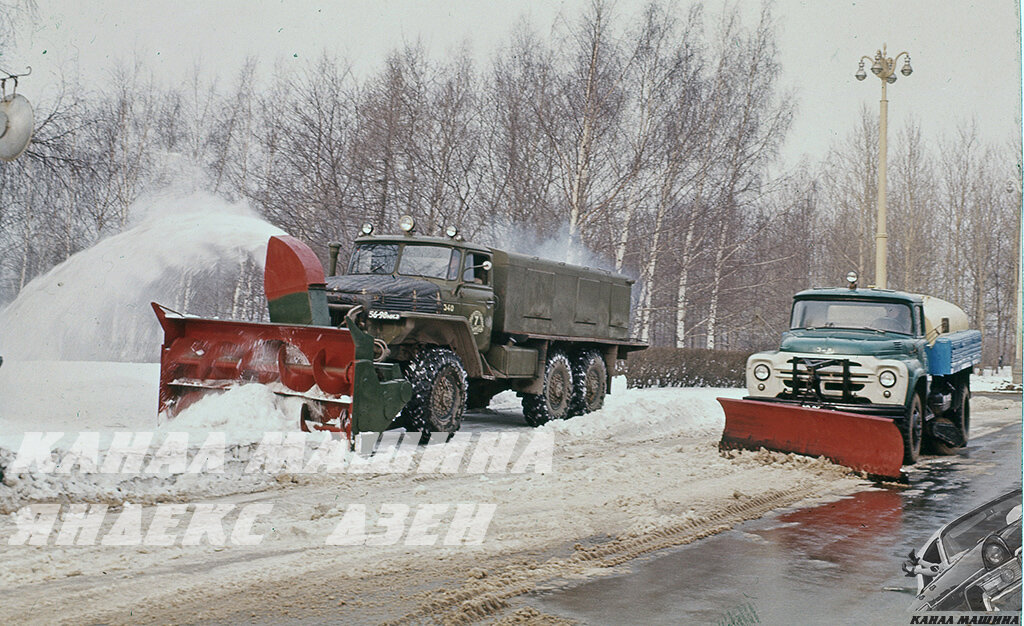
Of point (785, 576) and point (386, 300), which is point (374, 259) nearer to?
point (386, 300)

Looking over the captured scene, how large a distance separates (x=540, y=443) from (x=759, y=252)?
32.3ft

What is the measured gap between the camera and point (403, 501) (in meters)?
6.81

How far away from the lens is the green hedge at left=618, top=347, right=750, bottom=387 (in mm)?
20398

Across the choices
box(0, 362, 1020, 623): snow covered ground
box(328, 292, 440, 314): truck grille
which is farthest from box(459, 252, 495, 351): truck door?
box(0, 362, 1020, 623): snow covered ground

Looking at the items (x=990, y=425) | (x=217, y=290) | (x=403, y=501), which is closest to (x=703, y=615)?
(x=403, y=501)

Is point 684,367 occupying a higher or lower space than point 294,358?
higher

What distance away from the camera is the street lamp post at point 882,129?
22.9 ft

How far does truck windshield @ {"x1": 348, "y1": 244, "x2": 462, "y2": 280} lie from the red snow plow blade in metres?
3.76

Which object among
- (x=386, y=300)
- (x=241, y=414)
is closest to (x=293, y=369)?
(x=241, y=414)

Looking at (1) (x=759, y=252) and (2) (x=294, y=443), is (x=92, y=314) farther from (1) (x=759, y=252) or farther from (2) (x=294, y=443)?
(1) (x=759, y=252)

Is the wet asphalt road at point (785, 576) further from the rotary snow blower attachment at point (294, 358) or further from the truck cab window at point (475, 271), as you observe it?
the truck cab window at point (475, 271)

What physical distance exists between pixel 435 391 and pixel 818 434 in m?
4.12

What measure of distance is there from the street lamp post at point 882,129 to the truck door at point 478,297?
479 centimetres

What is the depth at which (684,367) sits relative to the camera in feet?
69.5
